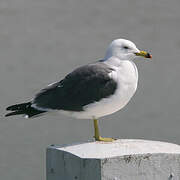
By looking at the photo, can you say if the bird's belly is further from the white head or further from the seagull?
the white head

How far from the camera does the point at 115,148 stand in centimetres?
226

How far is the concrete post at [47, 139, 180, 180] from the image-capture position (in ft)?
6.82

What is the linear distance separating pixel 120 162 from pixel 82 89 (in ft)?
2.06

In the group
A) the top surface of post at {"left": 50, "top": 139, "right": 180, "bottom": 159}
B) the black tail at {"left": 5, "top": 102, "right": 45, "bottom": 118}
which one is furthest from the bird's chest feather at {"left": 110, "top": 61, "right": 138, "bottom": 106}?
the black tail at {"left": 5, "top": 102, "right": 45, "bottom": 118}

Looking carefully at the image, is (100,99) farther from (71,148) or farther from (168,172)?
(168,172)

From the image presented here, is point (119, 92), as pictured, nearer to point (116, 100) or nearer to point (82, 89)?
point (116, 100)

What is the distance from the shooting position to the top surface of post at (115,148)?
2.15 m

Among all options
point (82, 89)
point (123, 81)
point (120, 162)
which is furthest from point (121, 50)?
point (120, 162)

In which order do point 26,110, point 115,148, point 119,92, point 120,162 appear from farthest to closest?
point 26,110 → point 119,92 → point 115,148 → point 120,162

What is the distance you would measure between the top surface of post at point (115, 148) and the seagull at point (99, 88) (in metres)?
0.22

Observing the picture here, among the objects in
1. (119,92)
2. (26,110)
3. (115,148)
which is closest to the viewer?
(115,148)

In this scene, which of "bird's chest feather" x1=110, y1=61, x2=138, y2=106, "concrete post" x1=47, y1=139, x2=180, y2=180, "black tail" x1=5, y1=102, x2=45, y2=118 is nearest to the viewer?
"concrete post" x1=47, y1=139, x2=180, y2=180

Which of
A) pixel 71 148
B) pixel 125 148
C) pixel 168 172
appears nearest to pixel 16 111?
pixel 71 148

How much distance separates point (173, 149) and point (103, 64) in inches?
23.5
